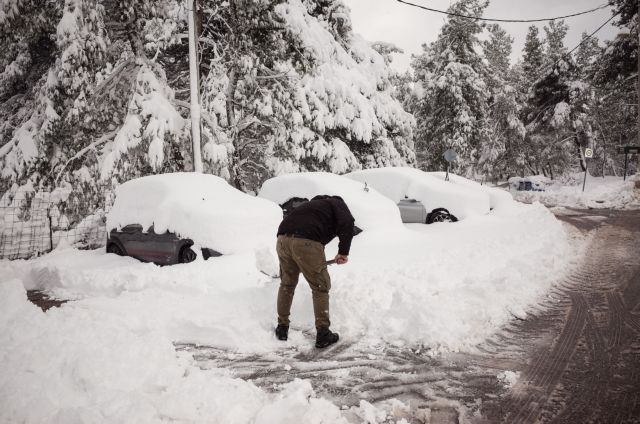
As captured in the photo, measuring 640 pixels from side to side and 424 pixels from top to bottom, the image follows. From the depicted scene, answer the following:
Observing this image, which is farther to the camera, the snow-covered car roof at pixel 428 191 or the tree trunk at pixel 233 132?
the tree trunk at pixel 233 132

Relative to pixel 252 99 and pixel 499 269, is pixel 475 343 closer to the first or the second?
pixel 499 269

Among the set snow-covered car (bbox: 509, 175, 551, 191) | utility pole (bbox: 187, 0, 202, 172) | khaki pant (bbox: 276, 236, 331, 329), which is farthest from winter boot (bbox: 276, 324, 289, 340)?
snow-covered car (bbox: 509, 175, 551, 191)

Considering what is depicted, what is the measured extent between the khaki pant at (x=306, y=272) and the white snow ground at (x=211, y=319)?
0.32 meters

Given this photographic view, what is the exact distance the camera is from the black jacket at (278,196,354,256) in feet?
11.2

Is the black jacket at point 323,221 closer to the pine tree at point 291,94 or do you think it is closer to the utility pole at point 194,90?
the utility pole at point 194,90

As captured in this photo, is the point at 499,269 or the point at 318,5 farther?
the point at 318,5

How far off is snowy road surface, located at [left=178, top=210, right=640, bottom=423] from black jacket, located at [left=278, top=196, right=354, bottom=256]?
1.03m

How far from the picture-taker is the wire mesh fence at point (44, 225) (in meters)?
8.98

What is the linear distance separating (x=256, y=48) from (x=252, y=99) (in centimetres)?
172

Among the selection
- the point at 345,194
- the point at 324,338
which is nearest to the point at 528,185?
the point at 345,194

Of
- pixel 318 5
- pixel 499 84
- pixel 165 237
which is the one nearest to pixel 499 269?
pixel 165 237

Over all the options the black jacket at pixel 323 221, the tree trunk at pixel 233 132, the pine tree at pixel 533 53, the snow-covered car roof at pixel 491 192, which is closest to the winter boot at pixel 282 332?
the black jacket at pixel 323 221

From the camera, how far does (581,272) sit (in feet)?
19.5

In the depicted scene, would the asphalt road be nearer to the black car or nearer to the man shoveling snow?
the man shoveling snow
